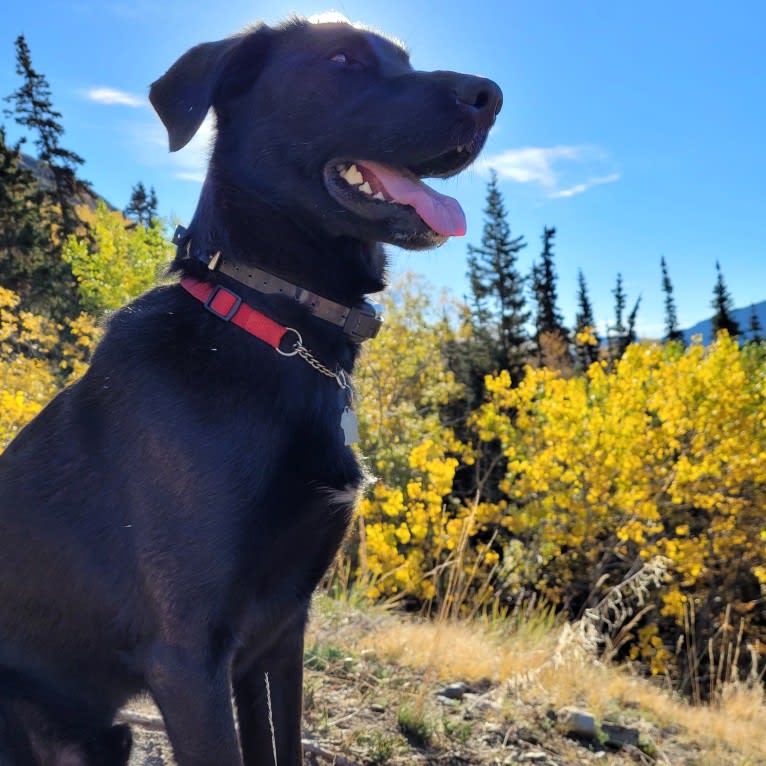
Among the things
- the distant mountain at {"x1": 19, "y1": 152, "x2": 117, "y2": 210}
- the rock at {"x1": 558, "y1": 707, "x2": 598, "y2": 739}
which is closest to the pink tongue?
the rock at {"x1": 558, "y1": 707, "x2": 598, "y2": 739}

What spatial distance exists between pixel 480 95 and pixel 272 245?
0.68 metres

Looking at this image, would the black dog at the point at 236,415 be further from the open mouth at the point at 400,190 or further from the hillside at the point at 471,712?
the hillside at the point at 471,712

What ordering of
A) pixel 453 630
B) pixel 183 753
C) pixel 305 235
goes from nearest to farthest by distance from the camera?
pixel 183 753 → pixel 305 235 → pixel 453 630

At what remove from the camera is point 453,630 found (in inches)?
185

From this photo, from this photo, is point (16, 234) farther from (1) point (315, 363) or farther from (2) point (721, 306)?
(2) point (721, 306)

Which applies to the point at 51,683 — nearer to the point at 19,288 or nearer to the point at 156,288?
the point at 156,288

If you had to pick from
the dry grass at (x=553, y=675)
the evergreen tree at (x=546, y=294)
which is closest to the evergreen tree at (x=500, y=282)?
the evergreen tree at (x=546, y=294)

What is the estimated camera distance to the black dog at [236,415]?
1.57 m

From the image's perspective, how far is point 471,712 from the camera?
314cm

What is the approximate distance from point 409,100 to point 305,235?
46 cm

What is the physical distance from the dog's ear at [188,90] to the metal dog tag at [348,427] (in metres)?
0.80

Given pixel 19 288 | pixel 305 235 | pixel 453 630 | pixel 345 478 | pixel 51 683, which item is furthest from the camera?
pixel 19 288

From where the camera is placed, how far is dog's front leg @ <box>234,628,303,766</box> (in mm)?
1953

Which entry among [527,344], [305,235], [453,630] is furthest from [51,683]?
[527,344]
